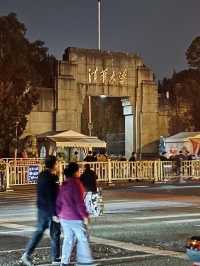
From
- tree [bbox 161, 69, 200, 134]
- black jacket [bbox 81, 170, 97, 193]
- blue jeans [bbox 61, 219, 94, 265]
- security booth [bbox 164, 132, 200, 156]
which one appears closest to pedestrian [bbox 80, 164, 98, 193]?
black jacket [bbox 81, 170, 97, 193]

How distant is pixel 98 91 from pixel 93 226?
27966 millimetres

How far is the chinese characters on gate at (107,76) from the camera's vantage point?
4359 centimetres

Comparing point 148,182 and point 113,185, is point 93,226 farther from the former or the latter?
point 148,182

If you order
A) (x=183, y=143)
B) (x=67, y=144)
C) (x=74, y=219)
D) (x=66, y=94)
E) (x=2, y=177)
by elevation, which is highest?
(x=66, y=94)

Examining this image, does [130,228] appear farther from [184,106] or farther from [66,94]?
[184,106]

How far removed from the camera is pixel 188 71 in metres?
64.6

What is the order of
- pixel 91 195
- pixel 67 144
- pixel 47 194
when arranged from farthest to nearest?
pixel 67 144 < pixel 91 195 < pixel 47 194

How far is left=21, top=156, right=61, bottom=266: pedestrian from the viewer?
1096 centimetres

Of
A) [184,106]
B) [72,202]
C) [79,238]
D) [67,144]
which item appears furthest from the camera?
[184,106]

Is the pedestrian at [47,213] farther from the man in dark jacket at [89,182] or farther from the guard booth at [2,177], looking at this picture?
the guard booth at [2,177]

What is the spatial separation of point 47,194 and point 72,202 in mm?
1230

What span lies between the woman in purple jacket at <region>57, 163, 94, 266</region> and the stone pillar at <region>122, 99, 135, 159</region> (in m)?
36.1

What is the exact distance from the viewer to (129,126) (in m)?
46.6

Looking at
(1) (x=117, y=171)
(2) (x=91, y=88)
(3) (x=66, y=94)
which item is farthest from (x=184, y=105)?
(1) (x=117, y=171)
